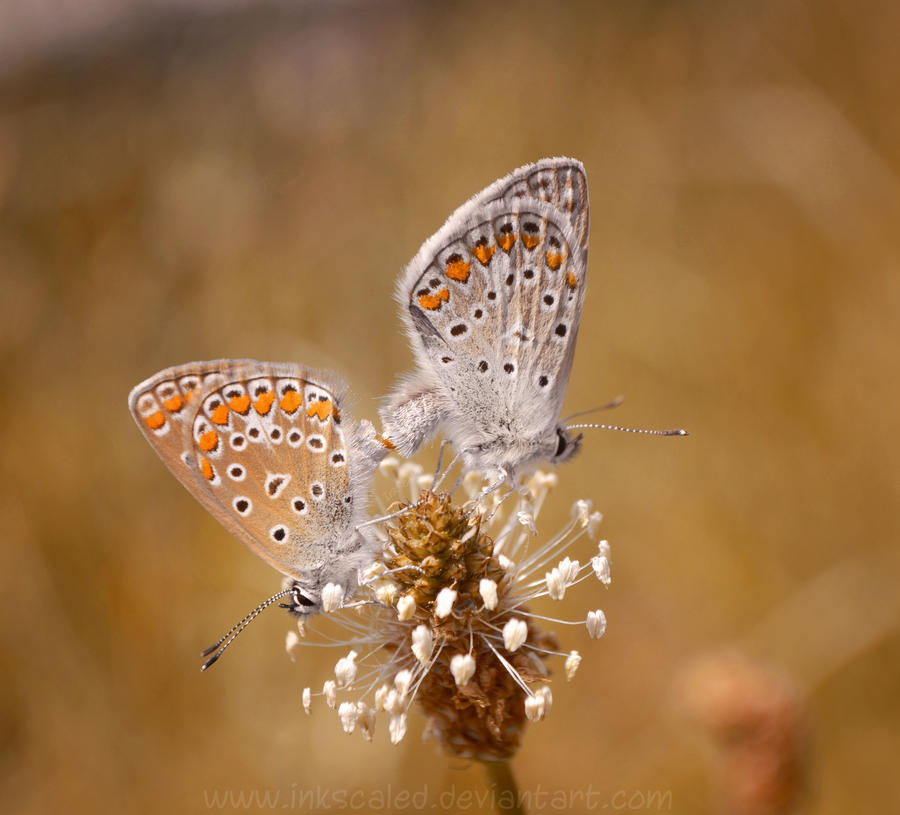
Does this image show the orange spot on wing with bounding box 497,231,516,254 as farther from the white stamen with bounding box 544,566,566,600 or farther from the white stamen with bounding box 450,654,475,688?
the white stamen with bounding box 450,654,475,688

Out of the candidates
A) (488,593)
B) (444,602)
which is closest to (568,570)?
(488,593)

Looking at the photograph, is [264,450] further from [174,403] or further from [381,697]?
[381,697]

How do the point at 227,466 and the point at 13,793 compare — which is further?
the point at 13,793

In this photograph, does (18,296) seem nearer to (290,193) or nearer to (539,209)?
(290,193)

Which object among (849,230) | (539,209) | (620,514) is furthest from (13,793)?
(849,230)

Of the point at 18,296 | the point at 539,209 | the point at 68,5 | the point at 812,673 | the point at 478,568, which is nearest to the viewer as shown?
the point at 478,568

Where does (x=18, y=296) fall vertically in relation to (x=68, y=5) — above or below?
below
